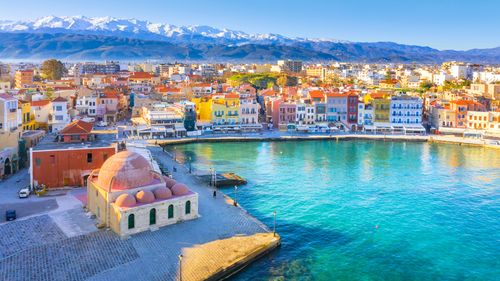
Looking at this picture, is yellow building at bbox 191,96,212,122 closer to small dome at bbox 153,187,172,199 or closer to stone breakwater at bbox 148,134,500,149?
stone breakwater at bbox 148,134,500,149

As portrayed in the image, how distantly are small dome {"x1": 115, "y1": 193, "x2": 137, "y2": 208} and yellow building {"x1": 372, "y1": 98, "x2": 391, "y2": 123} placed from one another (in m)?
43.9

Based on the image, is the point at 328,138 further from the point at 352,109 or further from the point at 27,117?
the point at 27,117

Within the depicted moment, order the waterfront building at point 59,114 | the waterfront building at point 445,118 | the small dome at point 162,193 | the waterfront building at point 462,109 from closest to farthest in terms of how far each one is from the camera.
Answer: the small dome at point 162,193 < the waterfront building at point 59,114 < the waterfront building at point 462,109 < the waterfront building at point 445,118

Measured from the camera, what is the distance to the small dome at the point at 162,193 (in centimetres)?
2194

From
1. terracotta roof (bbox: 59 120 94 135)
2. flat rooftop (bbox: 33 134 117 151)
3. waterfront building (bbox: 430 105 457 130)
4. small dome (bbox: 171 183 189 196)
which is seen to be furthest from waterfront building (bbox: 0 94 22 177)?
waterfront building (bbox: 430 105 457 130)

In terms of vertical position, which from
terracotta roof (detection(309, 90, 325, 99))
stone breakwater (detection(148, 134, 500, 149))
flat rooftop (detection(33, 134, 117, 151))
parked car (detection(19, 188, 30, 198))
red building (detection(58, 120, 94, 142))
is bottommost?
parked car (detection(19, 188, 30, 198))

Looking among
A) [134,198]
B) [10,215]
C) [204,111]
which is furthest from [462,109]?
[10,215]

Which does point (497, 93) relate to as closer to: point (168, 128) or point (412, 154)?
point (412, 154)

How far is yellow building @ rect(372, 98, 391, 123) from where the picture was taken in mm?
59500

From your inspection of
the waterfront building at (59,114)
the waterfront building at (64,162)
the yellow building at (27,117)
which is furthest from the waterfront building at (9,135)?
the waterfront building at (59,114)

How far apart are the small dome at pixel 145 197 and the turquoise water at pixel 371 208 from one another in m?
5.45

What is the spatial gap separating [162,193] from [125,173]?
1.95m

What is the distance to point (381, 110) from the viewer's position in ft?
196

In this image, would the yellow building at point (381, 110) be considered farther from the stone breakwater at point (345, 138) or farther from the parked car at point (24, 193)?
the parked car at point (24, 193)
